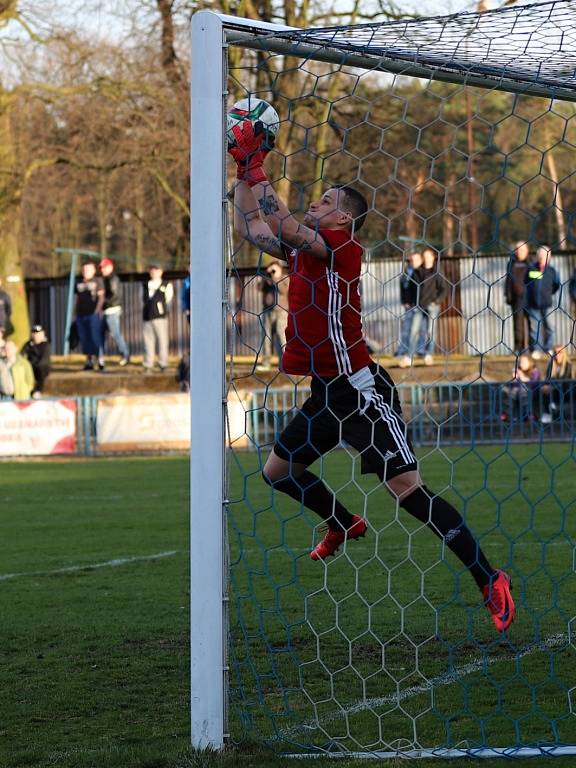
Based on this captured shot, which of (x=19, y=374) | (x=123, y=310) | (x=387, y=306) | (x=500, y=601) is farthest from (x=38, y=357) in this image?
(x=500, y=601)

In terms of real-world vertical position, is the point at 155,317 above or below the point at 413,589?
above

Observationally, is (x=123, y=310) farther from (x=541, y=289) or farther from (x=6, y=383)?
(x=541, y=289)

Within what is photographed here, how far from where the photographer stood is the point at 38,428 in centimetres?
2034

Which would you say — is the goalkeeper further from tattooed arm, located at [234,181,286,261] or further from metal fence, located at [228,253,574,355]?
metal fence, located at [228,253,574,355]

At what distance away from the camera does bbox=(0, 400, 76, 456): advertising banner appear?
20125 mm

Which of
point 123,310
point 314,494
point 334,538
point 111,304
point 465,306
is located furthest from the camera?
point 123,310

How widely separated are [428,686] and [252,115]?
8.05ft

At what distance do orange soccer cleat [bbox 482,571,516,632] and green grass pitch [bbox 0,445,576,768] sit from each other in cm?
27

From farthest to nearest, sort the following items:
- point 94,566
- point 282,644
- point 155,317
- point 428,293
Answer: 1. point 155,317
2. point 428,293
3. point 94,566
4. point 282,644

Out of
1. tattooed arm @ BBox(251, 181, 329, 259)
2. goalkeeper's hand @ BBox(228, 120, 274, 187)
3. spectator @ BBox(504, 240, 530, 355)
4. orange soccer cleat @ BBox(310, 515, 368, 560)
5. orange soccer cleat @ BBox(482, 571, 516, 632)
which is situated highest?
spectator @ BBox(504, 240, 530, 355)

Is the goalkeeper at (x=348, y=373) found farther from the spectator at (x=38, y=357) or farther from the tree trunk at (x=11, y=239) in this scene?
the tree trunk at (x=11, y=239)

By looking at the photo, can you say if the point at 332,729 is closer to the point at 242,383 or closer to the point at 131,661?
the point at 131,661

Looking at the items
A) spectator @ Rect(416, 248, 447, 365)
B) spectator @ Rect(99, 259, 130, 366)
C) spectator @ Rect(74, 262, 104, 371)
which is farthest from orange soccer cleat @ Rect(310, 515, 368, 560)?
spectator @ Rect(99, 259, 130, 366)

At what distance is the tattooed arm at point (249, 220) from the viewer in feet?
17.0
